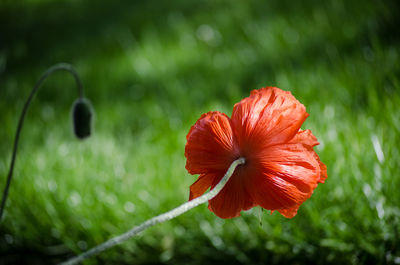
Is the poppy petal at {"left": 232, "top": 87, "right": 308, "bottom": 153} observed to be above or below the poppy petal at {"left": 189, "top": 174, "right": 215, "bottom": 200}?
above

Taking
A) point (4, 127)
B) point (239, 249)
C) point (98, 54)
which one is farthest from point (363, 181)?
point (98, 54)

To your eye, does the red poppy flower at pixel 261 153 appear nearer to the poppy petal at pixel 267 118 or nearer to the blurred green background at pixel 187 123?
the poppy petal at pixel 267 118

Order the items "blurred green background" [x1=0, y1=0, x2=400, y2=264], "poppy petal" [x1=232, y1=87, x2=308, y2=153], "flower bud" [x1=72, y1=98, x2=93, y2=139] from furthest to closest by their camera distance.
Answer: "blurred green background" [x1=0, y1=0, x2=400, y2=264] → "flower bud" [x1=72, y1=98, x2=93, y2=139] → "poppy petal" [x1=232, y1=87, x2=308, y2=153]

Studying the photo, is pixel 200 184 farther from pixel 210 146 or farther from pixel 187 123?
pixel 187 123

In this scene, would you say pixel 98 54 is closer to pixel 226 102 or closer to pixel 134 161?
pixel 226 102

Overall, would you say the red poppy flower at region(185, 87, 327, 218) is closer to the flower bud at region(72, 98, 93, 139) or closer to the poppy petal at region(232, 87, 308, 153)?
the poppy petal at region(232, 87, 308, 153)

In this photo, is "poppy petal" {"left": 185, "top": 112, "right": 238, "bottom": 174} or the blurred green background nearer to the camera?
"poppy petal" {"left": 185, "top": 112, "right": 238, "bottom": 174}

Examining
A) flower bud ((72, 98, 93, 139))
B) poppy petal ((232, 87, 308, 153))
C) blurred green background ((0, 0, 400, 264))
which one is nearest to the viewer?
poppy petal ((232, 87, 308, 153))

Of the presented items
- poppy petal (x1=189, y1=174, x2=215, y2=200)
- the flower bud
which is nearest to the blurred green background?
poppy petal (x1=189, y1=174, x2=215, y2=200)
